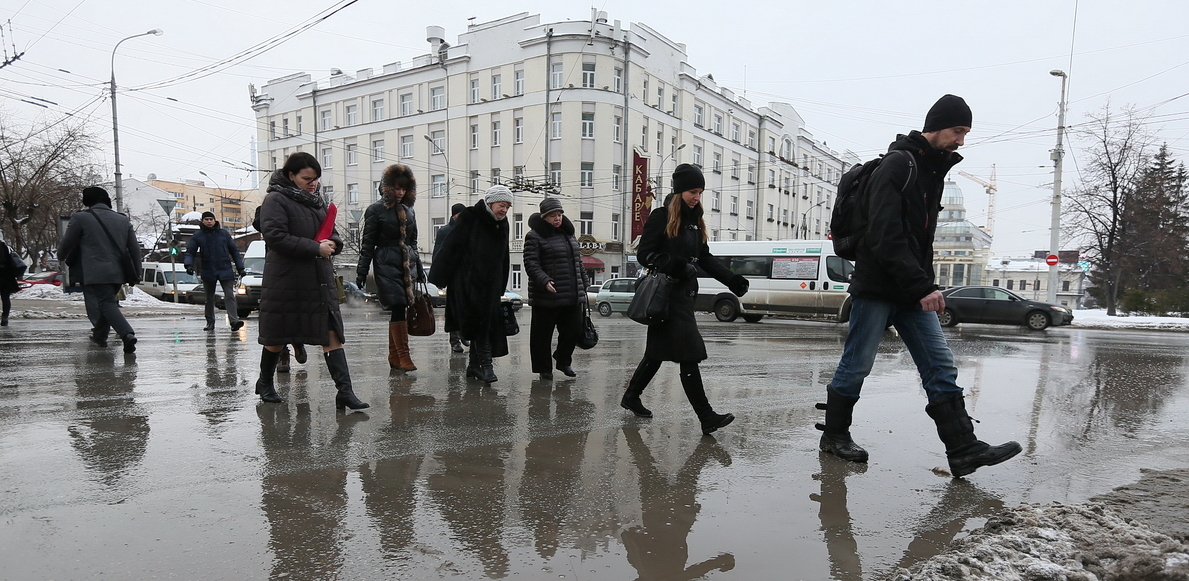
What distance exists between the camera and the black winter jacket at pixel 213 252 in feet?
28.5

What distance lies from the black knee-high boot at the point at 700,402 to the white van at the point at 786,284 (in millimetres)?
13210

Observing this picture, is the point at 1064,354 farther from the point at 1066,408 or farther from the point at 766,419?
the point at 766,419

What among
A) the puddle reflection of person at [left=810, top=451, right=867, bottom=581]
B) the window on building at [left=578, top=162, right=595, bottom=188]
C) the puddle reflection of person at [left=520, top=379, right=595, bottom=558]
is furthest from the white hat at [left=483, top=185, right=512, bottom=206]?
the window on building at [left=578, top=162, right=595, bottom=188]

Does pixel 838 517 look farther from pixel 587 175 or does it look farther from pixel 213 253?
pixel 587 175

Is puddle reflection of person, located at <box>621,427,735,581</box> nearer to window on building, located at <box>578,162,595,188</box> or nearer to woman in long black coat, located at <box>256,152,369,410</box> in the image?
woman in long black coat, located at <box>256,152,369,410</box>

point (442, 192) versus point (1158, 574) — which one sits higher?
point (442, 192)

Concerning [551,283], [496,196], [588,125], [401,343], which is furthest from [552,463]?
[588,125]

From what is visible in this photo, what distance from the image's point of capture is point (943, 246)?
119 metres

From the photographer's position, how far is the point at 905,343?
3.58 meters

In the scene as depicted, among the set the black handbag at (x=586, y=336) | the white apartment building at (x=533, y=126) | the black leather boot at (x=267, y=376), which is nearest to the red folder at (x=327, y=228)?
the black leather boot at (x=267, y=376)

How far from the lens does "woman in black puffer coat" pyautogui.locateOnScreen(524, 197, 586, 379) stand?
6008 mm

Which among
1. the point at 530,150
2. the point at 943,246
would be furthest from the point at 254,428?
the point at 943,246

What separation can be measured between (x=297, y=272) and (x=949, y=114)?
13.4ft

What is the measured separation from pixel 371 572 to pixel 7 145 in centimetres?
3161
